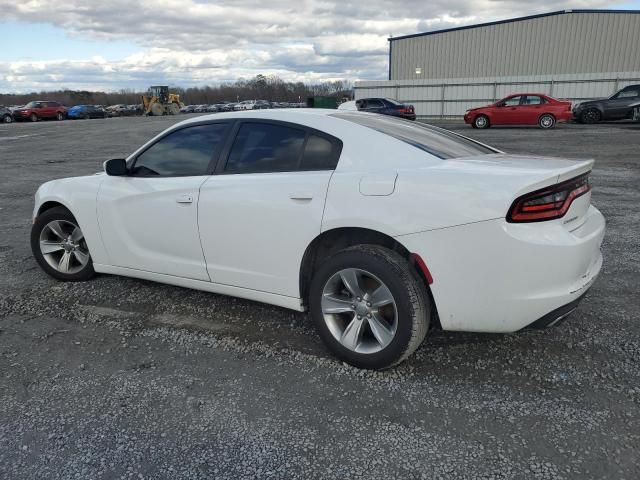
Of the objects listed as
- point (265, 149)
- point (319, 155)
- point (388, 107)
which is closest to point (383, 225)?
Answer: point (319, 155)

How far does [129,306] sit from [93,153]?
13.7m

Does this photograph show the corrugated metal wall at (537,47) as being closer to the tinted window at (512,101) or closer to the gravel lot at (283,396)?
the tinted window at (512,101)

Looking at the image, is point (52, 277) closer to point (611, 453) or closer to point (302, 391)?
point (302, 391)

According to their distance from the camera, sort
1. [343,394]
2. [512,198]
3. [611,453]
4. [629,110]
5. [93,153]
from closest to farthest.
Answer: [611,453] < [512,198] < [343,394] < [93,153] < [629,110]

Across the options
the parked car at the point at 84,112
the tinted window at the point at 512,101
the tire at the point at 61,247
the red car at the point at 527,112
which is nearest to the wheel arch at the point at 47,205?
the tire at the point at 61,247

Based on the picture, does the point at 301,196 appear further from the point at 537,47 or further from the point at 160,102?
the point at 160,102

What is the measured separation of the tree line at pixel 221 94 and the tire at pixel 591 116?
58.4 meters

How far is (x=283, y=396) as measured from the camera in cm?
289

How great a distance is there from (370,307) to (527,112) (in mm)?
21980

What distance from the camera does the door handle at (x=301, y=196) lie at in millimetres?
3139

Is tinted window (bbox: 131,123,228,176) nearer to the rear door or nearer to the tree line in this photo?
the rear door

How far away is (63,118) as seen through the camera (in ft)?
144

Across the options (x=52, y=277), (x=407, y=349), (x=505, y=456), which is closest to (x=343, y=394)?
(x=407, y=349)

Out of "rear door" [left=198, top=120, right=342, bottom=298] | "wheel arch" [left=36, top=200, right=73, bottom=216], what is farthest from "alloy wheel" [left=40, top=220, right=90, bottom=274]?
"rear door" [left=198, top=120, right=342, bottom=298]
